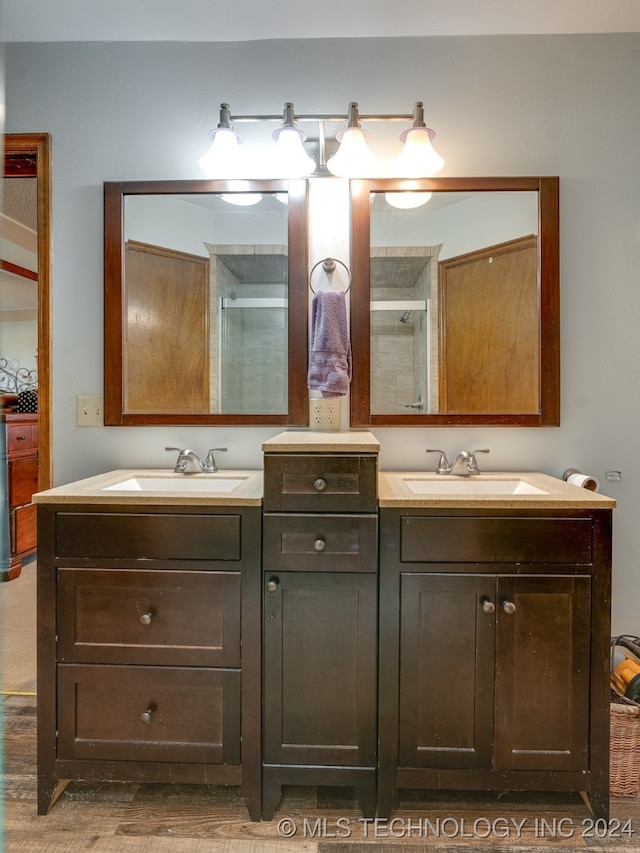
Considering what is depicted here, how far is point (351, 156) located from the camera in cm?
169

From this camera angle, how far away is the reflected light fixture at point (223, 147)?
1.69m

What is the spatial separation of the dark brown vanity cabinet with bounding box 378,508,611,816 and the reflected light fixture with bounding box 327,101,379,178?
1184 mm

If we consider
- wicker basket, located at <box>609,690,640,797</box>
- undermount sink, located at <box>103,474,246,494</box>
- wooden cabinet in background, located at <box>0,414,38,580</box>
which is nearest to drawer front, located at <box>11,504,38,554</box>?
wooden cabinet in background, located at <box>0,414,38,580</box>

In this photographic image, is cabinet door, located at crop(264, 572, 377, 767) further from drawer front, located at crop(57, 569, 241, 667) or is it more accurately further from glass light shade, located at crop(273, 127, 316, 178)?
glass light shade, located at crop(273, 127, 316, 178)

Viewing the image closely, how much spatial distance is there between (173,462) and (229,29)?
1.55m

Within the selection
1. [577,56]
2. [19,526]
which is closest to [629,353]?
[577,56]

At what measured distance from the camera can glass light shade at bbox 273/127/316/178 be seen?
1687 millimetres

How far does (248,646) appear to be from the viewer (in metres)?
1.36

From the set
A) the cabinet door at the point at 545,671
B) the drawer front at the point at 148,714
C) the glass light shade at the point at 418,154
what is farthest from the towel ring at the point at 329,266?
the drawer front at the point at 148,714

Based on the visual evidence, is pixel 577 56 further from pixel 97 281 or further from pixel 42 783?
pixel 42 783

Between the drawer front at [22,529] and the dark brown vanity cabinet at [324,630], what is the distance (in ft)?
7.39

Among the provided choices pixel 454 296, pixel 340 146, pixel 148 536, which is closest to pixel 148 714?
pixel 148 536

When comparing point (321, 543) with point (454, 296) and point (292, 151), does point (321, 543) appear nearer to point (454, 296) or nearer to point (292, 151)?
point (454, 296)

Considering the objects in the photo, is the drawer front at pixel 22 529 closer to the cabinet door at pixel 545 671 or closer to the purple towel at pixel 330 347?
the purple towel at pixel 330 347
